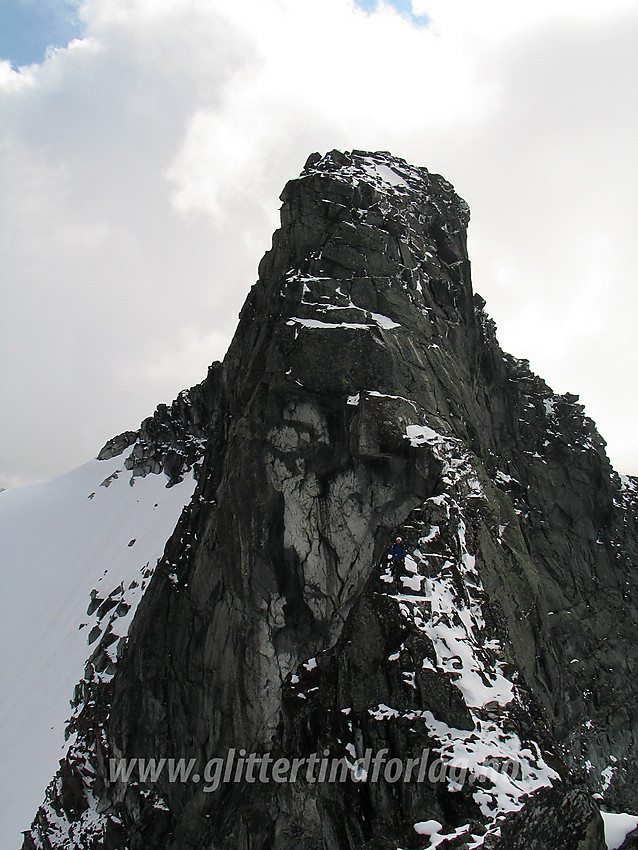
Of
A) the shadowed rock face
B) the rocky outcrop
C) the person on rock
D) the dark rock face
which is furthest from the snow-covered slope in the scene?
the dark rock face

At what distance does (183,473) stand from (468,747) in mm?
44037

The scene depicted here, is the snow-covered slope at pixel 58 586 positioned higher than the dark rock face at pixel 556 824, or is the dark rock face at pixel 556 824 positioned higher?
the snow-covered slope at pixel 58 586

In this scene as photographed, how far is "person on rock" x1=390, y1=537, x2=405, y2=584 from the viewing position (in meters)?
18.3

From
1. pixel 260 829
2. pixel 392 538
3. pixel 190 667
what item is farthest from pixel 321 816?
pixel 190 667

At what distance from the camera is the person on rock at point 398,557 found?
60.1ft

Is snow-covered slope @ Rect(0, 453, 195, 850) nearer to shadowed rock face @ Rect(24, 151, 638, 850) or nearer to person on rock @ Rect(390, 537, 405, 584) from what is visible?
shadowed rock face @ Rect(24, 151, 638, 850)

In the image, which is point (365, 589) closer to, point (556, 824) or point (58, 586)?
point (556, 824)

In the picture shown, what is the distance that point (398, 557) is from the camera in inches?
740

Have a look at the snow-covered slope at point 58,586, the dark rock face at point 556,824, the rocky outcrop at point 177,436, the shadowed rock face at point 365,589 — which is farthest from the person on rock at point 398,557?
the rocky outcrop at point 177,436

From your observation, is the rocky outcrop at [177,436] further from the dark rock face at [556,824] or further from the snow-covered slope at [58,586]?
the dark rock face at [556,824]

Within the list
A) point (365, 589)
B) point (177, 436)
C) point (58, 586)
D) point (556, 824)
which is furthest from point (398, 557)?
point (58, 586)

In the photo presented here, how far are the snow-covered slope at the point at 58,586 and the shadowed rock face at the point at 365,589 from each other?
3.37 m

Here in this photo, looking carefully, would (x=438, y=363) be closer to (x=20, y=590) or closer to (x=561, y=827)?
(x=561, y=827)

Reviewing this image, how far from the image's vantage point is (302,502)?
25500 millimetres
